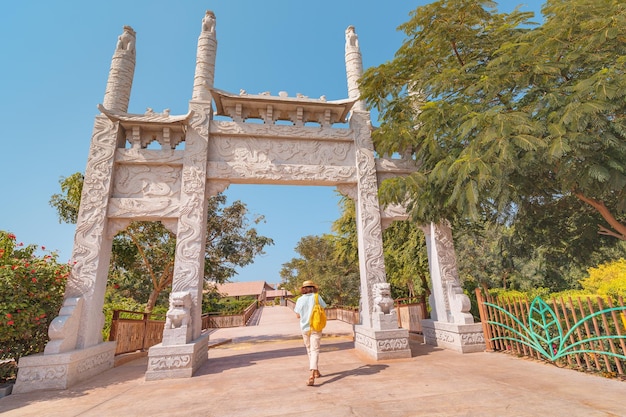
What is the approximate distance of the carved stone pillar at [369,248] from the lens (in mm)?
6281

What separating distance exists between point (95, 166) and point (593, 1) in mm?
10439

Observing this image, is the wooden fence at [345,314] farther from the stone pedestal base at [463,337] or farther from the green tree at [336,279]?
the stone pedestal base at [463,337]

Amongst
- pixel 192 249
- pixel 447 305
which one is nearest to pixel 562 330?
pixel 447 305

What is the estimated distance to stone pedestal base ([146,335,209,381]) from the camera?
5.52m

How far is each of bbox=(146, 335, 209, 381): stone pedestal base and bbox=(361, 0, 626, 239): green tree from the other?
17.4ft

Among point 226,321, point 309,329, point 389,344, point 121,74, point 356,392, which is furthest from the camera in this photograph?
point 226,321

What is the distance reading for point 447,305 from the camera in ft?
23.8

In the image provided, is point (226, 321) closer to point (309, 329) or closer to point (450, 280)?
point (450, 280)

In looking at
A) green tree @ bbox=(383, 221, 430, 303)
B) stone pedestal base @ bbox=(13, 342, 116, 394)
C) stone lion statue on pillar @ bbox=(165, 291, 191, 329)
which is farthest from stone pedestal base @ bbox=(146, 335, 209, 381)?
green tree @ bbox=(383, 221, 430, 303)

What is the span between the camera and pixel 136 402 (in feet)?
14.1

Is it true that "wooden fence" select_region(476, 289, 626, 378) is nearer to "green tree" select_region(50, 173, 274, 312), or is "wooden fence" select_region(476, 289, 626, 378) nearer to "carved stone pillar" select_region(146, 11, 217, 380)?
"carved stone pillar" select_region(146, 11, 217, 380)

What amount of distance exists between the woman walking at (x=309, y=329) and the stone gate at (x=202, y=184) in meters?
2.00

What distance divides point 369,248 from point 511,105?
166 inches

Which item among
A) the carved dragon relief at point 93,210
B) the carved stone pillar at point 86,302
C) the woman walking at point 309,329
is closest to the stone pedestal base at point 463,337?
the woman walking at point 309,329
